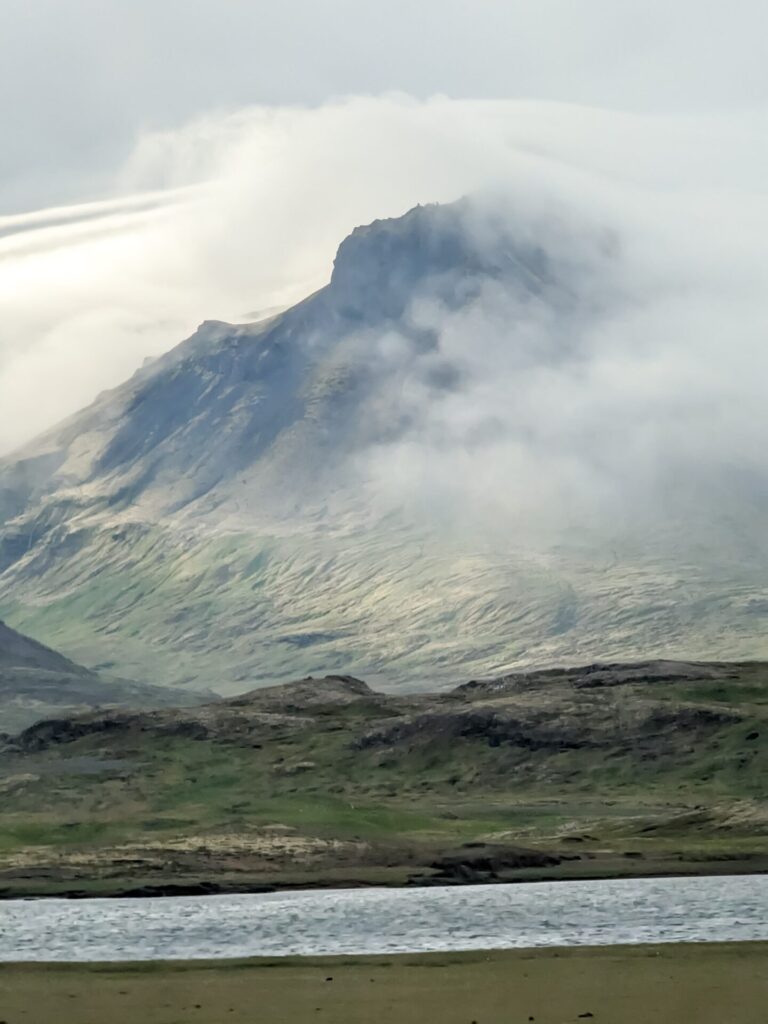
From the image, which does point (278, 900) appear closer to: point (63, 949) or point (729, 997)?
point (63, 949)

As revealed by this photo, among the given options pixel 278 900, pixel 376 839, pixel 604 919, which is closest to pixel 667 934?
pixel 604 919

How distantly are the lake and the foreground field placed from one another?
6.66 meters

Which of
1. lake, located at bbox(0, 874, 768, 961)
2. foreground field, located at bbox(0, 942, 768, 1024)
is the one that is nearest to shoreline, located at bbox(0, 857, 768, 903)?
lake, located at bbox(0, 874, 768, 961)

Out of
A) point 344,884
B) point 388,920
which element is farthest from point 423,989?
point 344,884

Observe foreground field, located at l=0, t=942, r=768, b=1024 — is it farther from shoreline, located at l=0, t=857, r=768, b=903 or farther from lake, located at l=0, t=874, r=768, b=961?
shoreline, located at l=0, t=857, r=768, b=903

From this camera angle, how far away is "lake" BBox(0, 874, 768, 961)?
97.8 m

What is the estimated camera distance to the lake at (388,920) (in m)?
97.8

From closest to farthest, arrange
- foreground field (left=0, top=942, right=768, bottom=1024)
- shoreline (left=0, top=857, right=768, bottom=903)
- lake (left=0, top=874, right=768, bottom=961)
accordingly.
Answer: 1. foreground field (left=0, top=942, right=768, bottom=1024)
2. lake (left=0, top=874, right=768, bottom=961)
3. shoreline (left=0, top=857, right=768, bottom=903)

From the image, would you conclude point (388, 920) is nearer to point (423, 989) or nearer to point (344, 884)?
point (344, 884)

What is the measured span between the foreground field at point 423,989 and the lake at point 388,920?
6665mm

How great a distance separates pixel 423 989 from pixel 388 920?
38.5 m

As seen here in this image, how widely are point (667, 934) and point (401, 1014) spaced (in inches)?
1262

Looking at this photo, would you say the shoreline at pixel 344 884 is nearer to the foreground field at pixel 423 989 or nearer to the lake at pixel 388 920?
the lake at pixel 388 920

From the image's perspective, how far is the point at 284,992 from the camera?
77125 millimetres
